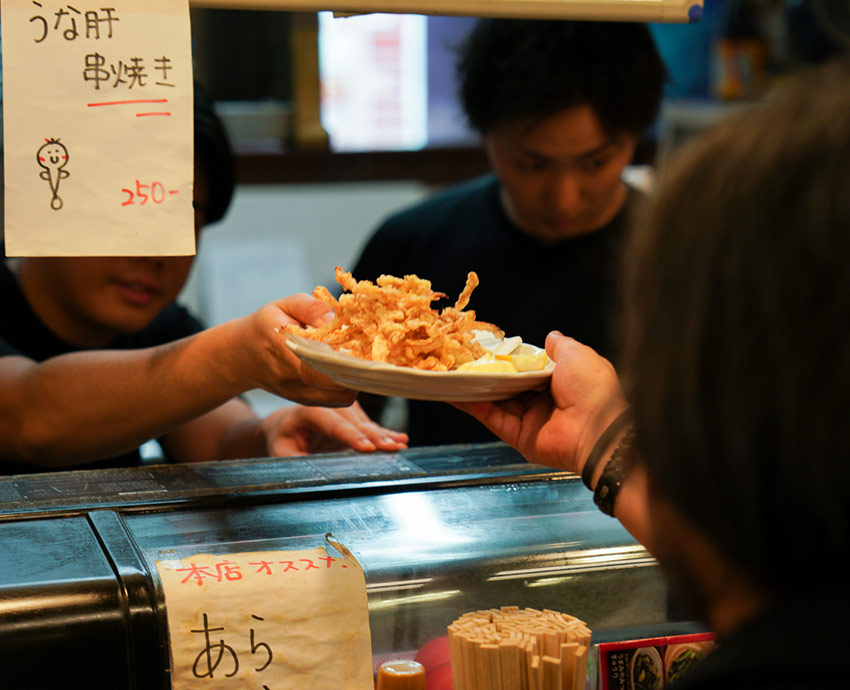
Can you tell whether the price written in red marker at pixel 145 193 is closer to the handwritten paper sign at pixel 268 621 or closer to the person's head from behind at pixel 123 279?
the handwritten paper sign at pixel 268 621

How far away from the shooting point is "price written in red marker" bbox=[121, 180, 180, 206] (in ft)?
3.77

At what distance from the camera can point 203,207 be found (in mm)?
1841

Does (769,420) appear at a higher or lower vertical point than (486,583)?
higher

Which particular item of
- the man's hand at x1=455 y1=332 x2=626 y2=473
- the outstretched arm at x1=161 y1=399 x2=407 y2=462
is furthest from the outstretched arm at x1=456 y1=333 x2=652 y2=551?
the outstretched arm at x1=161 y1=399 x2=407 y2=462

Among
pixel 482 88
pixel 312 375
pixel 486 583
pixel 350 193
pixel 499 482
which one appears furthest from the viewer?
pixel 350 193

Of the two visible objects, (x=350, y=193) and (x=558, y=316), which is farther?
(x=350, y=193)

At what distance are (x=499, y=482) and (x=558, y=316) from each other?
91cm

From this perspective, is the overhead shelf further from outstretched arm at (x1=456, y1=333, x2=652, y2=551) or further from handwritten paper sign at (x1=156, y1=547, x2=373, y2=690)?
handwritten paper sign at (x1=156, y1=547, x2=373, y2=690)

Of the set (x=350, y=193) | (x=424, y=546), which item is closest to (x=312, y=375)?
(x=424, y=546)

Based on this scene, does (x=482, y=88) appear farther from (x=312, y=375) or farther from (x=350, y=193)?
(x=350, y=193)

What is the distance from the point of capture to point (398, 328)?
110 centimetres

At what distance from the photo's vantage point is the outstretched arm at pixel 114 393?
1421 mm

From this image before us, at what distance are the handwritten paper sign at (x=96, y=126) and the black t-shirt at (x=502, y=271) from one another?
1083 mm

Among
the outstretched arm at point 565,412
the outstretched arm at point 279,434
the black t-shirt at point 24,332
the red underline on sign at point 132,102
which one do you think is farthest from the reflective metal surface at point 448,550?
the black t-shirt at point 24,332
